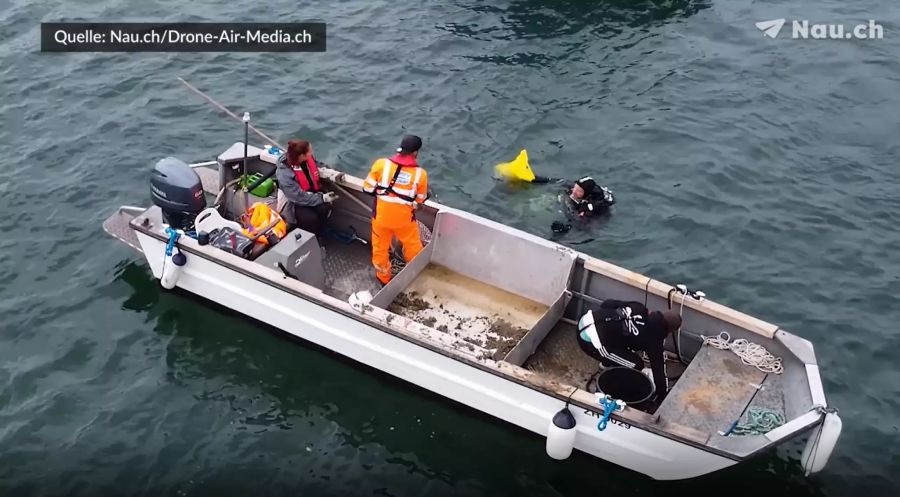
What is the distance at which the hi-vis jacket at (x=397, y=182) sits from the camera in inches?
424

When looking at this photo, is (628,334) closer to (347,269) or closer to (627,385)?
(627,385)

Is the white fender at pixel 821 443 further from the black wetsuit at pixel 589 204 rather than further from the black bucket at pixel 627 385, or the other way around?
the black wetsuit at pixel 589 204

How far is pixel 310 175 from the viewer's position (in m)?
11.7

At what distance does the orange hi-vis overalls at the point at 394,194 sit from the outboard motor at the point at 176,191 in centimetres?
232

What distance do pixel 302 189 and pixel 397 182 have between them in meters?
1.65

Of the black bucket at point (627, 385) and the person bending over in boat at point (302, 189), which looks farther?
the person bending over in boat at point (302, 189)

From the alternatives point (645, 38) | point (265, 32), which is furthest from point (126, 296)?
point (645, 38)

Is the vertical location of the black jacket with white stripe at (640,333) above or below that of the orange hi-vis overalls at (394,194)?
below

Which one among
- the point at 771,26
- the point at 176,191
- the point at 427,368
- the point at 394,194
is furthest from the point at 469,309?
the point at 771,26

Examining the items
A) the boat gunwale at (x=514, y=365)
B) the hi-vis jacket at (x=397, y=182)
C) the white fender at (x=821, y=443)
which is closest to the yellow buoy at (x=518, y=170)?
the boat gunwale at (x=514, y=365)

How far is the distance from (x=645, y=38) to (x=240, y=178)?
32.6 ft

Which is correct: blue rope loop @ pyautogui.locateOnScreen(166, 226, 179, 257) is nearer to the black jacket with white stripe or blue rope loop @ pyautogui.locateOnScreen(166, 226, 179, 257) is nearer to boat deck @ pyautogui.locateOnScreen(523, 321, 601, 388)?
boat deck @ pyautogui.locateOnScreen(523, 321, 601, 388)

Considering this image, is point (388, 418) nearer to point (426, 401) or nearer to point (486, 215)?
point (426, 401)

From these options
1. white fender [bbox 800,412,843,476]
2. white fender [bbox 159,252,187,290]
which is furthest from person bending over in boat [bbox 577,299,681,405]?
white fender [bbox 159,252,187,290]
